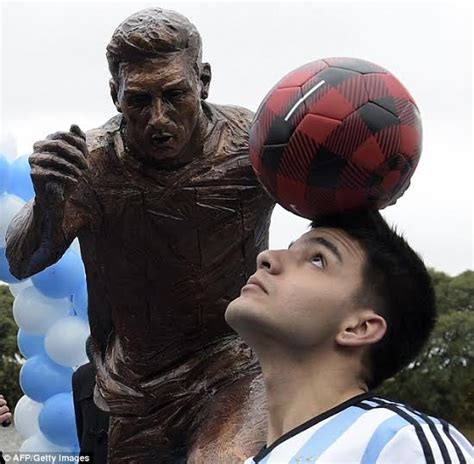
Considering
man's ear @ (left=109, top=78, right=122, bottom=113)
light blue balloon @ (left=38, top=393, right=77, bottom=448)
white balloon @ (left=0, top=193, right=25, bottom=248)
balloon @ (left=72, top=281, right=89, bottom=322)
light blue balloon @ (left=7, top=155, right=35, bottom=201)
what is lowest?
light blue balloon @ (left=38, top=393, right=77, bottom=448)

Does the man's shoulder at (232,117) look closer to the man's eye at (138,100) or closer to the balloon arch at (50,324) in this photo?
the man's eye at (138,100)

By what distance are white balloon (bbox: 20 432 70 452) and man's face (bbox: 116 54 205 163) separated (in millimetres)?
4350

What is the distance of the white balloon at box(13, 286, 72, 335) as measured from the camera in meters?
7.50

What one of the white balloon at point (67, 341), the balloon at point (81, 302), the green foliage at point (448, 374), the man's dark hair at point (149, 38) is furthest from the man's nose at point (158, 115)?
the green foliage at point (448, 374)

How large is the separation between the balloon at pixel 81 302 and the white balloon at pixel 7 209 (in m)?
0.66

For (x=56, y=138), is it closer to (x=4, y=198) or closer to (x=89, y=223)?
(x=89, y=223)

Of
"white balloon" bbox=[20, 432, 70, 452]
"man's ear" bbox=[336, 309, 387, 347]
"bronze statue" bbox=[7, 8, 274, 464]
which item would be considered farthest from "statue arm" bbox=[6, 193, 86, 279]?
"white balloon" bbox=[20, 432, 70, 452]

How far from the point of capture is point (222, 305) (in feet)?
13.2

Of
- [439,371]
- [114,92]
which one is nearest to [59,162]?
[114,92]

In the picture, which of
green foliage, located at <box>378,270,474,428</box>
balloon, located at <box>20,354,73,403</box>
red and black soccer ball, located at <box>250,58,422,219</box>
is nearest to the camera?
red and black soccer ball, located at <box>250,58,422,219</box>

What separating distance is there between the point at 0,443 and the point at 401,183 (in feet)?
40.8

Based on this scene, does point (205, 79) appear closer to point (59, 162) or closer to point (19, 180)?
point (59, 162)

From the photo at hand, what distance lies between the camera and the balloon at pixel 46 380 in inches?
301

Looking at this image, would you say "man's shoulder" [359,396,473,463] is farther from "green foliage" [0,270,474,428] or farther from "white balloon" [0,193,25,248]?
"green foliage" [0,270,474,428]
